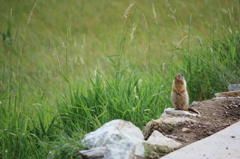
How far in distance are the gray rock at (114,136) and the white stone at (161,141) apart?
0.10 m

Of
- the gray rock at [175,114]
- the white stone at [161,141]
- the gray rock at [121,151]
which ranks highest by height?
the gray rock at [121,151]

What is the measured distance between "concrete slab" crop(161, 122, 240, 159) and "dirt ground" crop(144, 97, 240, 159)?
6.3 inches

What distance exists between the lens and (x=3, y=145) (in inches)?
147

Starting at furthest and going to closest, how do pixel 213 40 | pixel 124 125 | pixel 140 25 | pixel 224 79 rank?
pixel 140 25 → pixel 213 40 → pixel 224 79 → pixel 124 125

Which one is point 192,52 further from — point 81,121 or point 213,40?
point 81,121

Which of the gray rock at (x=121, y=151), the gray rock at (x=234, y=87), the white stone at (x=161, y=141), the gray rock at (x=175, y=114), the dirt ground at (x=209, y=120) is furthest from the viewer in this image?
the gray rock at (x=234, y=87)

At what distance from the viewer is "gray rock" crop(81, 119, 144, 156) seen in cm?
312

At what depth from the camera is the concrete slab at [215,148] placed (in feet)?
9.66

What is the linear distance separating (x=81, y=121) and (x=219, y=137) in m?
1.45

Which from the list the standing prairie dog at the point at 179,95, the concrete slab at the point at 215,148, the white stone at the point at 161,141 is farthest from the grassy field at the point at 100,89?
the concrete slab at the point at 215,148

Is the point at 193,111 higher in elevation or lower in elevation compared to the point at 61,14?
lower

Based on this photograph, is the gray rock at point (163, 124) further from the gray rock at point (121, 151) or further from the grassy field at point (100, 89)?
the gray rock at point (121, 151)

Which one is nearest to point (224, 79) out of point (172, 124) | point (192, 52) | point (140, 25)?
point (192, 52)

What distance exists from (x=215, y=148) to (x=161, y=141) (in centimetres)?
47
